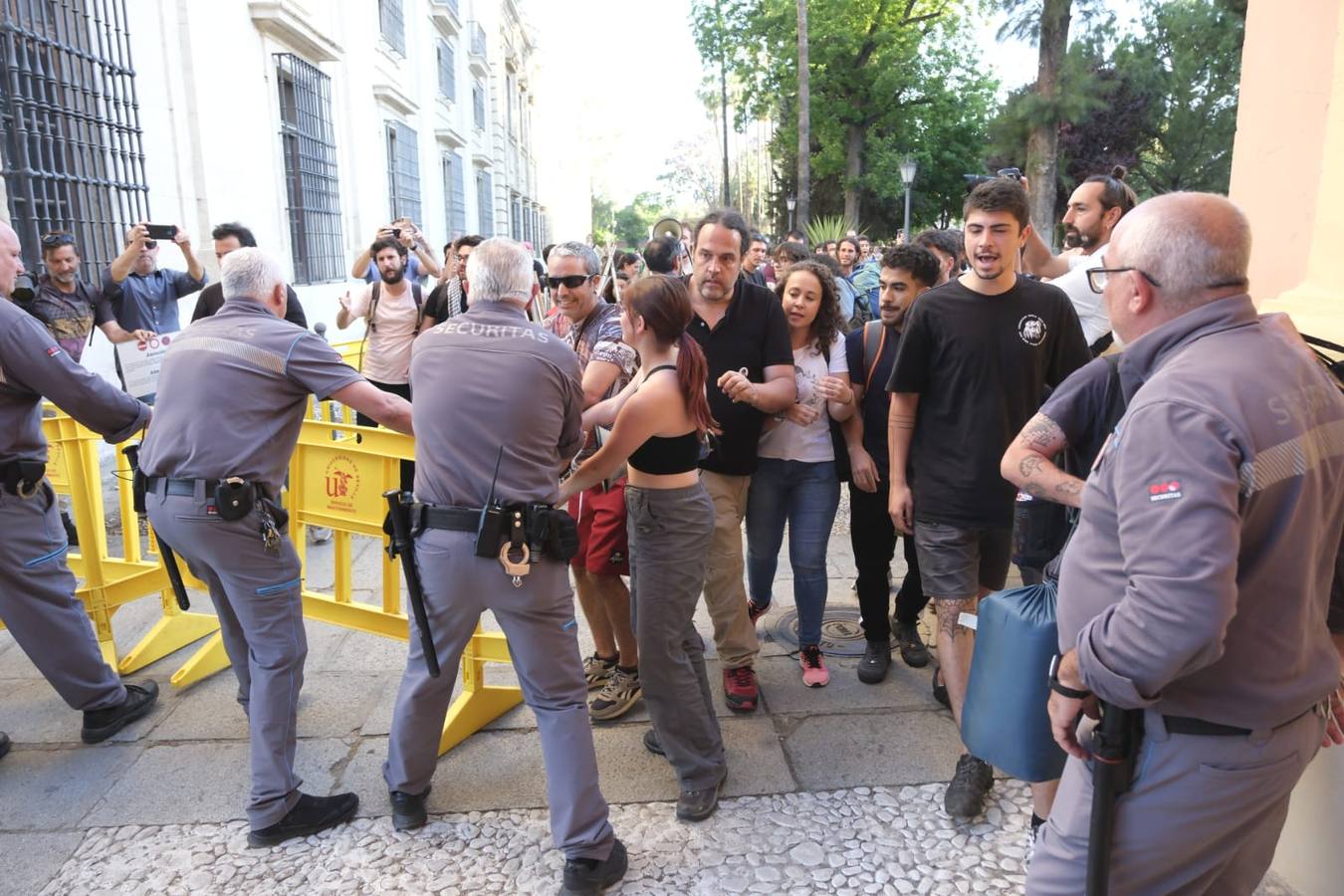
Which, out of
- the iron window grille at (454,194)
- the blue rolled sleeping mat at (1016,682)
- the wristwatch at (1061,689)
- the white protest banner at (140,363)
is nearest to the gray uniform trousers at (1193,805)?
the wristwatch at (1061,689)

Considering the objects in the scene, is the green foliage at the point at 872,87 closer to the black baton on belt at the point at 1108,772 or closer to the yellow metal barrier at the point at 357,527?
the yellow metal barrier at the point at 357,527

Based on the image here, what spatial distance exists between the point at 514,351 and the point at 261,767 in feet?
5.41

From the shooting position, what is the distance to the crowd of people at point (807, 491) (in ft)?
5.15

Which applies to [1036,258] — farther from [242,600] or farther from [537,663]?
[242,600]

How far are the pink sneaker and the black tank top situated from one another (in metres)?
1.49

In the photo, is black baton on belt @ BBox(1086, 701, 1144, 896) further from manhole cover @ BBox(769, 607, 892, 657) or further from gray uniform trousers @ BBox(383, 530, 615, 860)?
manhole cover @ BBox(769, 607, 892, 657)

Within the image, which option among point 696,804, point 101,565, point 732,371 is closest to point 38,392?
point 101,565

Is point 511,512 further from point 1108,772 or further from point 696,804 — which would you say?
point 1108,772

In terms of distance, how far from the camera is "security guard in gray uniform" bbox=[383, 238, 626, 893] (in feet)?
8.68

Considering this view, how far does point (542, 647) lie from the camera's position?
274 centimetres

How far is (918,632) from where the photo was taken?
178 inches

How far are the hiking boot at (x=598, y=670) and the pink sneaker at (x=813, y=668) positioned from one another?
0.87m

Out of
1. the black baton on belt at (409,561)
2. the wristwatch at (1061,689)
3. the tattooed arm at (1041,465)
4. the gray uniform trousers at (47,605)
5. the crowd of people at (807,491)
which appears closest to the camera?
the crowd of people at (807,491)

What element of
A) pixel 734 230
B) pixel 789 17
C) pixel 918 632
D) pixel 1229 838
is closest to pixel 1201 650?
pixel 1229 838
